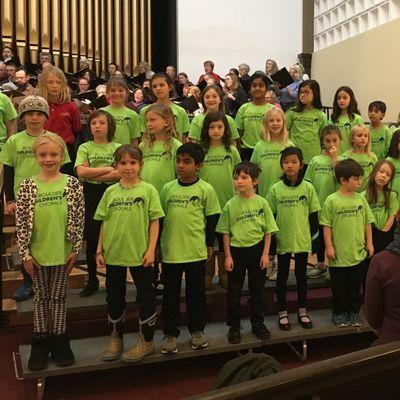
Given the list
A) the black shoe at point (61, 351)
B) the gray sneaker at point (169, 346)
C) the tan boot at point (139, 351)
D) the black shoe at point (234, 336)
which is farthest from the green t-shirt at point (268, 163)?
the black shoe at point (61, 351)

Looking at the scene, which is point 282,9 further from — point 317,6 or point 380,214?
point 380,214

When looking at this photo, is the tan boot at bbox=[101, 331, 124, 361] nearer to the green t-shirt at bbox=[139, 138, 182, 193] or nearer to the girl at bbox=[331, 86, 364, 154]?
the green t-shirt at bbox=[139, 138, 182, 193]

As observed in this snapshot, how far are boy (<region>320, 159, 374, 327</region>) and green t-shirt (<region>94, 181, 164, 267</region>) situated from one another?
3.61 ft

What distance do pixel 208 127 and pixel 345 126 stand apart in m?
1.39

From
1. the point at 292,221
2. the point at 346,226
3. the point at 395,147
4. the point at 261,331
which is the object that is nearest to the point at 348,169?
the point at 346,226

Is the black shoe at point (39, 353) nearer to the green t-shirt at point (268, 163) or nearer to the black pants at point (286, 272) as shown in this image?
the black pants at point (286, 272)

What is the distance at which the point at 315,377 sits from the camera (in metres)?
0.98

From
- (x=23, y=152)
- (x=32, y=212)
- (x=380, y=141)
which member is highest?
(x=380, y=141)

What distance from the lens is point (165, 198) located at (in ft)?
9.44

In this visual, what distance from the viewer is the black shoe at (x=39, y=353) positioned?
2.55m

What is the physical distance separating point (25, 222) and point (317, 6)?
806 centimetres

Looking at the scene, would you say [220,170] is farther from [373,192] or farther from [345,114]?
[345,114]

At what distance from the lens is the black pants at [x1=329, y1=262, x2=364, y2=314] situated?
3.21 m

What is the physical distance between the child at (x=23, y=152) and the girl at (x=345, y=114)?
7.19 ft
